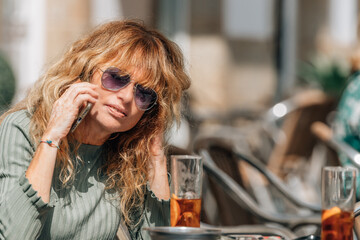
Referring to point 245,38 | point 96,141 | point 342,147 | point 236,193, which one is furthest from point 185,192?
point 245,38

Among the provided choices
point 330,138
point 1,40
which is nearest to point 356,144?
point 330,138

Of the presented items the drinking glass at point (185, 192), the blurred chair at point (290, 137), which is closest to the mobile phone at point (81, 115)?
the drinking glass at point (185, 192)

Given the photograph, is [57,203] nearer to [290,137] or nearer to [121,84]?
[121,84]

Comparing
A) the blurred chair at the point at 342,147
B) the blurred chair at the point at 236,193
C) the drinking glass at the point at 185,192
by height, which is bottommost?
the blurred chair at the point at 236,193

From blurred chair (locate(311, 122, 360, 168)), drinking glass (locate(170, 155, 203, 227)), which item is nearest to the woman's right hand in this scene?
drinking glass (locate(170, 155, 203, 227))

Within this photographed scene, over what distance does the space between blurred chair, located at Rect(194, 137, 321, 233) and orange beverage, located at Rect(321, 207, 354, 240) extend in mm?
1416

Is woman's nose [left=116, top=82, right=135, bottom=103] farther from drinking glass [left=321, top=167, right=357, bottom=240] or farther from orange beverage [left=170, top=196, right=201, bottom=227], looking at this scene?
drinking glass [left=321, top=167, right=357, bottom=240]

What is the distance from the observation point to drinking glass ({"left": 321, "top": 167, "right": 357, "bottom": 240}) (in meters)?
1.78

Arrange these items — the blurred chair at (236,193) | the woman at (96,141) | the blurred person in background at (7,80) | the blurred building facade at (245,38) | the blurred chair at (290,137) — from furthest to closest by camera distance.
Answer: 1. the blurred building facade at (245,38)
2. the blurred chair at (290,137)
3. the blurred person in background at (7,80)
4. the blurred chair at (236,193)
5. the woman at (96,141)

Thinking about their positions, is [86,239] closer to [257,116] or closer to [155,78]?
[155,78]

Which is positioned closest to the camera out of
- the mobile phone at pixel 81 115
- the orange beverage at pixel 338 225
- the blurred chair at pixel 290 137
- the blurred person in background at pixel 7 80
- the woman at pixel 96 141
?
the orange beverage at pixel 338 225

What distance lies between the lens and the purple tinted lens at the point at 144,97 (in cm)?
208

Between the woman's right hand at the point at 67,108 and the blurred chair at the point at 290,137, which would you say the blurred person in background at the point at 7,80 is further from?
the woman's right hand at the point at 67,108

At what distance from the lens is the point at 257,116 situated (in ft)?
24.5
